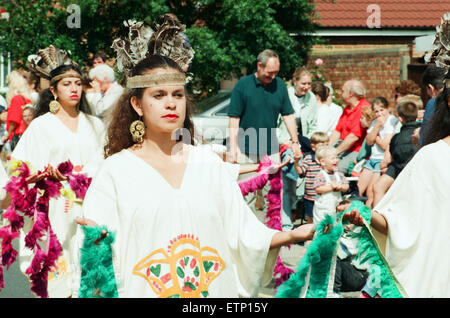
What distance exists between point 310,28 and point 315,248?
564 inches

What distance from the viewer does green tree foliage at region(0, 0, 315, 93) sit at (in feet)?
47.9

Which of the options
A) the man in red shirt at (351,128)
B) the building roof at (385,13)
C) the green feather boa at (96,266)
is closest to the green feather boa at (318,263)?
the green feather boa at (96,266)

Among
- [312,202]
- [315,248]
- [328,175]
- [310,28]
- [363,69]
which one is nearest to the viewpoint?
[315,248]

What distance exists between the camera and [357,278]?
6879 mm

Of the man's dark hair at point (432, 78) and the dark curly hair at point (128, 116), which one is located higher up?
the man's dark hair at point (432, 78)

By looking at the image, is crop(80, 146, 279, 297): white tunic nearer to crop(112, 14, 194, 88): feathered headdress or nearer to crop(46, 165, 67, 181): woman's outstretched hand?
crop(112, 14, 194, 88): feathered headdress

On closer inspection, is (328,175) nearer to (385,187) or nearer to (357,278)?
(385,187)

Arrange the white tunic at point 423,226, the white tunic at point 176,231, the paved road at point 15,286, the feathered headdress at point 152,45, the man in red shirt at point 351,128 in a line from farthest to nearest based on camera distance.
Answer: the man in red shirt at point 351,128, the paved road at point 15,286, the feathered headdress at point 152,45, the white tunic at point 423,226, the white tunic at point 176,231

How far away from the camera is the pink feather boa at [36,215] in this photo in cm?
516

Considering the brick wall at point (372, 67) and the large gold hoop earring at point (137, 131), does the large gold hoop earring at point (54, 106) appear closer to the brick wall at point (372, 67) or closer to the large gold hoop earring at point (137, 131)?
the large gold hoop earring at point (137, 131)

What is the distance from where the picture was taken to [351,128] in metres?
9.79

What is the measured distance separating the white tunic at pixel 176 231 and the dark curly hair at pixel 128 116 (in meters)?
0.21

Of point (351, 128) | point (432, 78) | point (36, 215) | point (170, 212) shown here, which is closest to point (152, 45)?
point (170, 212)

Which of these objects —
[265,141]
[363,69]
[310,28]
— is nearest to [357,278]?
[265,141]
